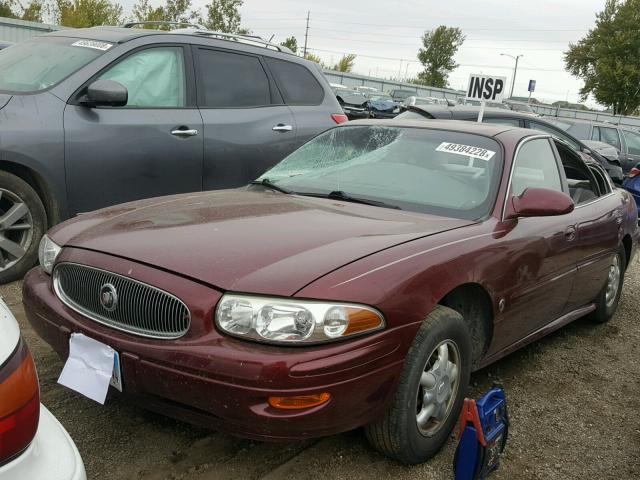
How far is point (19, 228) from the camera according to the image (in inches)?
174

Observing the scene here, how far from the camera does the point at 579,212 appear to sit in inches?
166

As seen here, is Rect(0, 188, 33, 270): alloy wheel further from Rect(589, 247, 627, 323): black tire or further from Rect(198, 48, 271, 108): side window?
Rect(589, 247, 627, 323): black tire

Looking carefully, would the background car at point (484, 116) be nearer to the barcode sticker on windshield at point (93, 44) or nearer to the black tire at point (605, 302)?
the black tire at point (605, 302)

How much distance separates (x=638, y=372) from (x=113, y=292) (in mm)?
3395

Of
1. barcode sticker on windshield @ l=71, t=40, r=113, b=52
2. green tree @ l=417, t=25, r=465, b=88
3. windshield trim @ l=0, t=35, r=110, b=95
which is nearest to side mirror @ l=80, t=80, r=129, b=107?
windshield trim @ l=0, t=35, r=110, b=95

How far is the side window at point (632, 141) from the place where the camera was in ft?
51.5

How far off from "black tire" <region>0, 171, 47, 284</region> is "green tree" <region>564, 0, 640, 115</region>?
4852 centimetres

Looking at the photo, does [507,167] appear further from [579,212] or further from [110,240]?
[110,240]

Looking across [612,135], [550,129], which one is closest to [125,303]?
[550,129]

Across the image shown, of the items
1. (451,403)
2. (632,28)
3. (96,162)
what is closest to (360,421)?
(451,403)

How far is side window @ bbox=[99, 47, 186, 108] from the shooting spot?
4.97 metres

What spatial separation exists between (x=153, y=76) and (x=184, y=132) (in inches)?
19.2

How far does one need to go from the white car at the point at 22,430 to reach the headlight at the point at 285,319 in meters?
0.79

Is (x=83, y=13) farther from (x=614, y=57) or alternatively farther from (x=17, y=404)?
(x=17, y=404)
